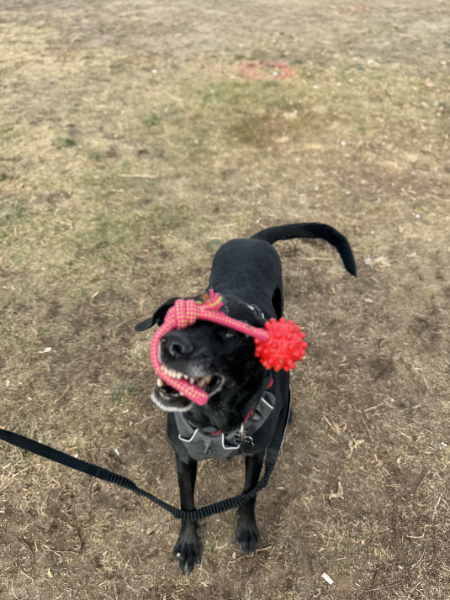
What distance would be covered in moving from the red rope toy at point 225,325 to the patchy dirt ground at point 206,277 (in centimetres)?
161

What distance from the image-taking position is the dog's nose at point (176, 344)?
5.70 ft

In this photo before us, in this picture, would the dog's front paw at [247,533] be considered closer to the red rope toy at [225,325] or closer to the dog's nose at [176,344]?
the red rope toy at [225,325]

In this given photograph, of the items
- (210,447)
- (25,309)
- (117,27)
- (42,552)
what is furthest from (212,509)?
(117,27)

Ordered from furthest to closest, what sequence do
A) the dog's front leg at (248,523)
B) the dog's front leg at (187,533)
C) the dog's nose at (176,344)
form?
the dog's front leg at (248,523) < the dog's front leg at (187,533) < the dog's nose at (176,344)

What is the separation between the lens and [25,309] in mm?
4145

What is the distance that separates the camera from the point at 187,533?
2.78 metres

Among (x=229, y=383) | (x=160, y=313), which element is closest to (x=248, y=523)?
(x=229, y=383)

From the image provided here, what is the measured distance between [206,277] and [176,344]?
283 cm

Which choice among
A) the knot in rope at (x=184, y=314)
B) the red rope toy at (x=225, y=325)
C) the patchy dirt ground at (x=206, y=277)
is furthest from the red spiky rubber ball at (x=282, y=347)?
the patchy dirt ground at (x=206, y=277)

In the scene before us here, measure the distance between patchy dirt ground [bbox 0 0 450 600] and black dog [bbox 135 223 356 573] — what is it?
425 mm

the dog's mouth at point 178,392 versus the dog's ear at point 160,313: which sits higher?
the dog's ear at point 160,313

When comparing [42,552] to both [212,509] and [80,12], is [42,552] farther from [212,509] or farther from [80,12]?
[80,12]

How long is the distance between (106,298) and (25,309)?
0.78 metres

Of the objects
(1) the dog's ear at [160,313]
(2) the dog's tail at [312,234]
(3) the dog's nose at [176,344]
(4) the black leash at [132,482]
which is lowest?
(4) the black leash at [132,482]
